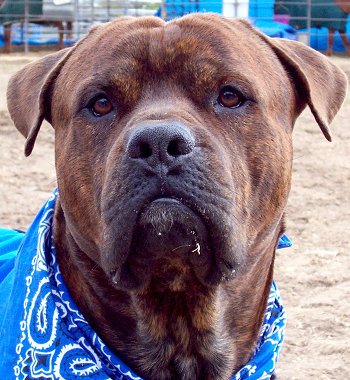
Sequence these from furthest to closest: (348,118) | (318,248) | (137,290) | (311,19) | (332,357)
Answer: (311,19) → (348,118) → (318,248) → (332,357) → (137,290)

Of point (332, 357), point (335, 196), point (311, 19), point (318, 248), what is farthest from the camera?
point (311, 19)

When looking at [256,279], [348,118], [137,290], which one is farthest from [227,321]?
[348,118]

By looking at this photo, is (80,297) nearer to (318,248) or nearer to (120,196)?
(120,196)

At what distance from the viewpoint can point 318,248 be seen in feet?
20.2

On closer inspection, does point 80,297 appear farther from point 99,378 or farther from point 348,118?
point 348,118

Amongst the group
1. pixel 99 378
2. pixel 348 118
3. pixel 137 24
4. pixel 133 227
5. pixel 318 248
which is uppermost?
pixel 137 24

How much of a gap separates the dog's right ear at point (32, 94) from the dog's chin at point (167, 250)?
0.81 m

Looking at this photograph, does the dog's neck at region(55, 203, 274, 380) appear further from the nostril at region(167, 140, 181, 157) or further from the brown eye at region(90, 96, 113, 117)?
the nostril at region(167, 140, 181, 157)

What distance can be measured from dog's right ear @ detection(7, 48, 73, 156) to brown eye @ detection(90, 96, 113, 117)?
0.33m

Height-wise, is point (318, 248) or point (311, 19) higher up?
point (318, 248)

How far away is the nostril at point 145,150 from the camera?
269 cm

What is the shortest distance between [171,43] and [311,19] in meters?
11.4

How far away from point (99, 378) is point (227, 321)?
542mm

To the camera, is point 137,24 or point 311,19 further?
point 311,19
